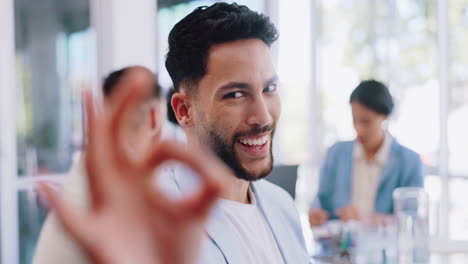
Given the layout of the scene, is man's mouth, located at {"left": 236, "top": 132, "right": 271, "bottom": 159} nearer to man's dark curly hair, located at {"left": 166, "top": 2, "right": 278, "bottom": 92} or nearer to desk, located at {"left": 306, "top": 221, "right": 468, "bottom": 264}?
man's dark curly hair, located at {"left": 166, "top": 2, "right": 278, "bottom": 92}

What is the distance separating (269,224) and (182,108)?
0.33m

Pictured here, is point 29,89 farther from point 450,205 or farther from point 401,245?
point 450,205

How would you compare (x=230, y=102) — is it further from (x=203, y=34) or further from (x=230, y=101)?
(x=203, y=34)

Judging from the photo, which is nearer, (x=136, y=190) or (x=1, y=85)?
(x=136, y=190)

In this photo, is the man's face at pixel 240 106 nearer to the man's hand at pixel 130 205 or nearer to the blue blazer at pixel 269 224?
the blue blazer at pixel 269 224

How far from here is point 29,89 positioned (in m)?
3.71

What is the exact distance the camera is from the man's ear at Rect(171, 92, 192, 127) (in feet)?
3.30

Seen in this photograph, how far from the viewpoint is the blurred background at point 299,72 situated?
11.5ft

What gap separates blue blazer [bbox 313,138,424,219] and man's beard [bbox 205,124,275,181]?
1667 millimetres

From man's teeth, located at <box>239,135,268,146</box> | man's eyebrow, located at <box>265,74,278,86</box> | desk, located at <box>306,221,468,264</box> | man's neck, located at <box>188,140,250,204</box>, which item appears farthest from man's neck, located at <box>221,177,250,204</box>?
desk, located at <box>306,221,468,264</box>

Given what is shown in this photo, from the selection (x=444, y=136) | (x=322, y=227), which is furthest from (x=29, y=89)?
(x=444, y=136)

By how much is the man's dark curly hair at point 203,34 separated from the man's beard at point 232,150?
0.11 meters

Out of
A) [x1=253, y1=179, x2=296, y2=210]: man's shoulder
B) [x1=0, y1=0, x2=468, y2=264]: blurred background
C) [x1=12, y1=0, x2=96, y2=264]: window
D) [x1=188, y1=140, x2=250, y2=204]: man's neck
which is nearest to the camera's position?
[x1=188, y1=140, x2=250, y2=204]: man's neck

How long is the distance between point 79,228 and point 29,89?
3.74 metres
